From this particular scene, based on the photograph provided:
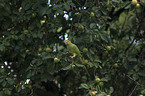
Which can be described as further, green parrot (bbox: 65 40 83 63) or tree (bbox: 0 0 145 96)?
tree (bbox: 0 0 145 96)

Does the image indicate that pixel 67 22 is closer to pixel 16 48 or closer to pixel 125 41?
pixel 16 48

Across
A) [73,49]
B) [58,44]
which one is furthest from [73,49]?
[58,44]

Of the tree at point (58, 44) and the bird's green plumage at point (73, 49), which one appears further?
the tree at point (58, 44)

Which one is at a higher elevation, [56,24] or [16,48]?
[56,24]

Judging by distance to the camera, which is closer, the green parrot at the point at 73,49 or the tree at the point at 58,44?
the green parrot at the point at 73,49

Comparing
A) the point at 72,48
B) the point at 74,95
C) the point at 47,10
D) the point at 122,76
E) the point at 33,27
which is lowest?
the point at 74,95

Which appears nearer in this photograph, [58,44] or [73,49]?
[73,49]

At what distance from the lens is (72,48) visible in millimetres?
1625

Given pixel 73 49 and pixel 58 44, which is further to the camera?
pixel 58 44

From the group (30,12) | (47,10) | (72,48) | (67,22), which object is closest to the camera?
(72,48)

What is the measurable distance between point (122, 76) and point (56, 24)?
1066 mm

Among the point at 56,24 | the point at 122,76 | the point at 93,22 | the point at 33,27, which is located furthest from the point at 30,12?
the point at 122,76

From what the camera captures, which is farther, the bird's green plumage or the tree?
the tree

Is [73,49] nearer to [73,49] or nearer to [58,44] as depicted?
[73,49]
